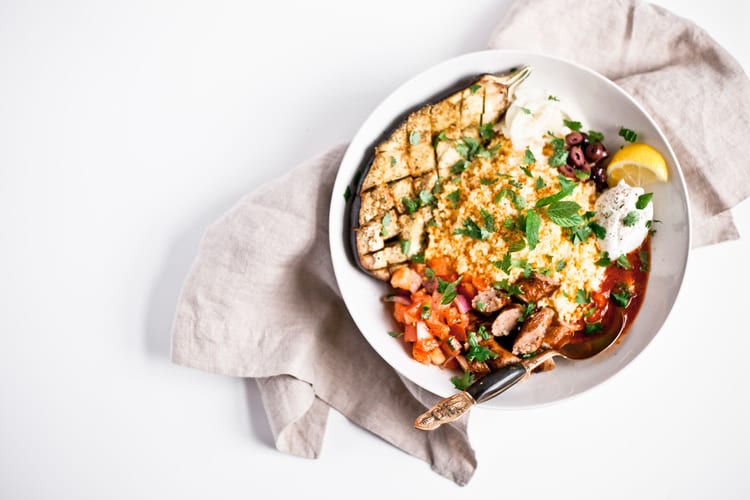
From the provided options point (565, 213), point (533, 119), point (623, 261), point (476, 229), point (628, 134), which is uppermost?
point (533, 119)

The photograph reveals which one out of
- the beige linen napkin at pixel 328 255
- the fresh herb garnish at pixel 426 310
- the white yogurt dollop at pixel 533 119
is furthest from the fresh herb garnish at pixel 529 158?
the fresh herb garnish at pixel 426 310

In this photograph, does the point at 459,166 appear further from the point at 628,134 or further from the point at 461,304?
the point at 628,134

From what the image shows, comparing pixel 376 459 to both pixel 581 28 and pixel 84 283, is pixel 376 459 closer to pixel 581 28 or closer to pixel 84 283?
pixel 84 283

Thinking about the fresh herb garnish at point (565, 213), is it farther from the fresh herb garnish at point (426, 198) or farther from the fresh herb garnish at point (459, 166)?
the fresh herb garnish at point (426, 198)

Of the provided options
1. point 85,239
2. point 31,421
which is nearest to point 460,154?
point 85,239

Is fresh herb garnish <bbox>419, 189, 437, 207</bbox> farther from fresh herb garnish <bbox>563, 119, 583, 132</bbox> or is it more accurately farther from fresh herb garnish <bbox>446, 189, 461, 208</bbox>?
fresh herb garnish <bbox>563, 119, 583, 132</bbox>

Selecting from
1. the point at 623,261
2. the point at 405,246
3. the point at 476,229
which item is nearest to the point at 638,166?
the point at 623,261
